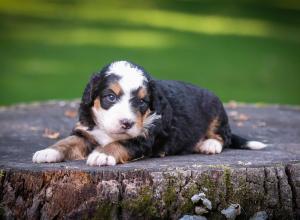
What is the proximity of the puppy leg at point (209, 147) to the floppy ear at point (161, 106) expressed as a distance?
40 cm

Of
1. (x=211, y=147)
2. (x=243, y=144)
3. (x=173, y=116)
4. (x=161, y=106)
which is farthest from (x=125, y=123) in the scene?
(x=243, y=144)

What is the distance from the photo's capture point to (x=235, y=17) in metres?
20.4

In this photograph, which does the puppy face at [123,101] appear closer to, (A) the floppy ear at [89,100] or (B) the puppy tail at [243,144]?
(A) the floppy ear at [89,100]

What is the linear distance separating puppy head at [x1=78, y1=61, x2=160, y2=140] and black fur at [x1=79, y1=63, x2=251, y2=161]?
2 cm

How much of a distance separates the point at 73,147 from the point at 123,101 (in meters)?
0.66

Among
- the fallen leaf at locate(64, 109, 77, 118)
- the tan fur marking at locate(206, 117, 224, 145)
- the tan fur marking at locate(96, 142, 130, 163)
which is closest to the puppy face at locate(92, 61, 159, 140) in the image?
the tan fur marking at locate(96, 142, 130, 163)

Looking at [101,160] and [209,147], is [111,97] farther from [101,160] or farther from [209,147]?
[209,147]

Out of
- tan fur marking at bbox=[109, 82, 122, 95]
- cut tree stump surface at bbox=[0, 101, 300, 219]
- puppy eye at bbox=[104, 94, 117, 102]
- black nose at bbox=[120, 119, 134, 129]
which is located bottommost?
cut tree stump surface at bbox=[0, 101, 300, 219]

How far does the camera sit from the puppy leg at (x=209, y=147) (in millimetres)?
6223

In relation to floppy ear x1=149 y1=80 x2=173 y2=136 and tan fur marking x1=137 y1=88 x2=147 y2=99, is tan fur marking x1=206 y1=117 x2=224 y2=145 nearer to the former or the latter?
floppy ear x1=149 y1=80 x2=173 y2=136

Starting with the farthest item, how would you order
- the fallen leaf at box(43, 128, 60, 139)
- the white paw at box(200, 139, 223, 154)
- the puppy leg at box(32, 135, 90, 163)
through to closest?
the fallen leaf at box(43, 128, 60, 139) < the white paw at box(200, 139, 223, 154) < the puppy leg at box(32, 135, 90, 163)

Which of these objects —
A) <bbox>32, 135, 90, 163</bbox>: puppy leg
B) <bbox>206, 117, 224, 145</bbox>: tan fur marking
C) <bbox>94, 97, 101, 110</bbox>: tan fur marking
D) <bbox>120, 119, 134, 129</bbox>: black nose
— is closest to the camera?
<bbox>120, 119, 134, 129</bbox>: black nose

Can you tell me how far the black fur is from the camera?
230 inches

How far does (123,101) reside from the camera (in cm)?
561
